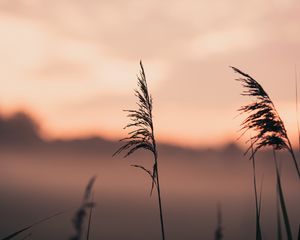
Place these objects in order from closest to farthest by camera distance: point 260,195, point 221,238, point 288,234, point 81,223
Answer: point 81,223
point 221,238
point 288,234
point 260,195

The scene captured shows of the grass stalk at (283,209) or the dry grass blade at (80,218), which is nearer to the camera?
the dry grass blade at (80,218)

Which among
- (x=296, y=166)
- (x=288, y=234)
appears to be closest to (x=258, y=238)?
(x=288, y=234)

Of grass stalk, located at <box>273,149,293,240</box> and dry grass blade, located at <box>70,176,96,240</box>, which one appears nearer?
dry grass blade, located at <box>70,176,96,240</box>

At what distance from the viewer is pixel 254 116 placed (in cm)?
543

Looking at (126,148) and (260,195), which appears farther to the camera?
(126,148)

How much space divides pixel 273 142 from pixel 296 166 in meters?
0.65

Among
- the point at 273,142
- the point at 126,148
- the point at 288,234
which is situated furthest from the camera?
the point at 126,148

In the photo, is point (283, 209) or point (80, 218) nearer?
point (80, 218)

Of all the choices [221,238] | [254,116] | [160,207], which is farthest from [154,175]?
[221,238]

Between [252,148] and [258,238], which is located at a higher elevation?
[252,148]

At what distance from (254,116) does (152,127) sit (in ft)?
4.13

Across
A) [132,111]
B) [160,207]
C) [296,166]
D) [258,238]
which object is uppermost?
[132,111]

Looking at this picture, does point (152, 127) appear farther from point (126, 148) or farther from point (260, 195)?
point (260, 195)

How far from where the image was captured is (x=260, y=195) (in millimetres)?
4781
